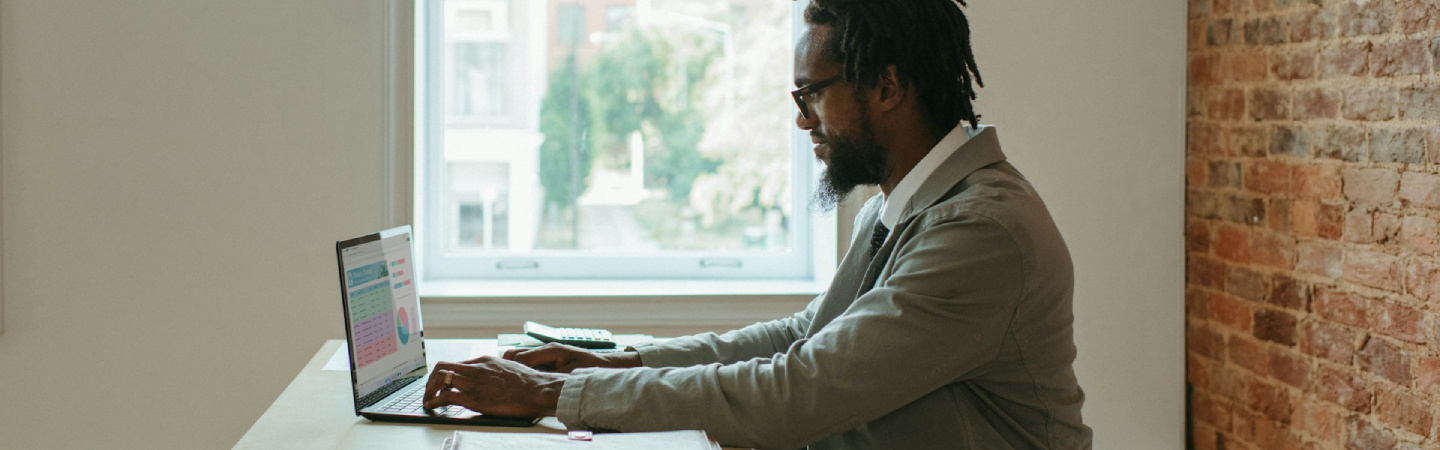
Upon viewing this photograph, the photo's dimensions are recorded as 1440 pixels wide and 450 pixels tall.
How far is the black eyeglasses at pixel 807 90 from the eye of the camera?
5.33ft

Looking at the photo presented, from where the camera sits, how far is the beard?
162 centimetres

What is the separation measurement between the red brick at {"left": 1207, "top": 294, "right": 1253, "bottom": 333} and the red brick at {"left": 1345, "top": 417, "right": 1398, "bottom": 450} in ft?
1.23

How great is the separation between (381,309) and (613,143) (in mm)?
1493

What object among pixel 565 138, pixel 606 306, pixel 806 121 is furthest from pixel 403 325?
pixel 565 138

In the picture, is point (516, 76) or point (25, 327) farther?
point (516, 76)

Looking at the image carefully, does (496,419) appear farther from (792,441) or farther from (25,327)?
(25,327)

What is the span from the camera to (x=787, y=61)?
3035 millimetres

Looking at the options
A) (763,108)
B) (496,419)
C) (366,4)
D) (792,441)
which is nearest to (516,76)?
(366,4)

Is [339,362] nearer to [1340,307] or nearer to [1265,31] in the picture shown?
[1340,307]

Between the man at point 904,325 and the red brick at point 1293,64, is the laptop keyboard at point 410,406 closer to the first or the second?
the man at point 904,325

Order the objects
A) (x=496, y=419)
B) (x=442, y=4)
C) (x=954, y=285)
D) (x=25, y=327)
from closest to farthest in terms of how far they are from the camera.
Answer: (x=954, y=285) < (x=496, y=419) < (x=25, y=327) < (x=442, y=4)

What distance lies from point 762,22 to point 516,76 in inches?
26.9

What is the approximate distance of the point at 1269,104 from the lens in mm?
2396

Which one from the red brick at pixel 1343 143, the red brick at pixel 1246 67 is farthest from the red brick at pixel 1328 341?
the red brick at pixel 1246 67
